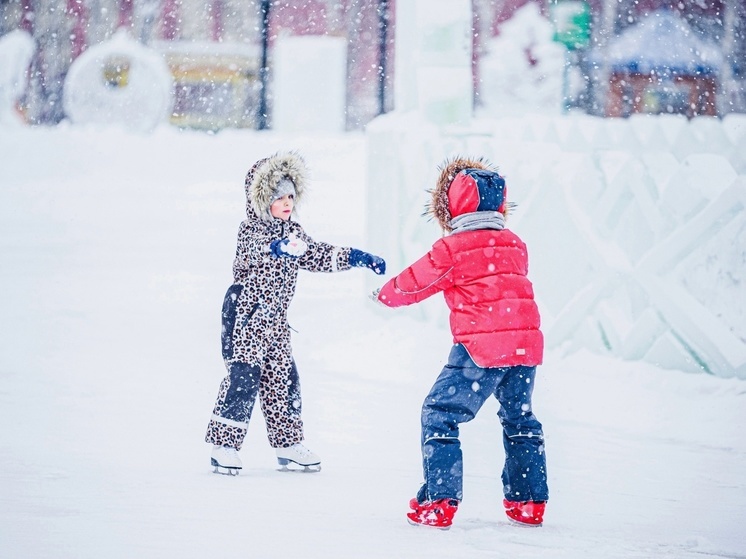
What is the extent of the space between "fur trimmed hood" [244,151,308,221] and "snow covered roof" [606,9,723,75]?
20436 millimetres

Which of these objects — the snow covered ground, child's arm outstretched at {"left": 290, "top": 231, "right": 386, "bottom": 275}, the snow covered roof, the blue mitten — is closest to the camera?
the snow covered ground

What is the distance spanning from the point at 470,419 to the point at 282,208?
3.98 feet

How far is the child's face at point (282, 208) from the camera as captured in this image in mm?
4586

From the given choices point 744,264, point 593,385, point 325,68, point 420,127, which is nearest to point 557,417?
point 593,385

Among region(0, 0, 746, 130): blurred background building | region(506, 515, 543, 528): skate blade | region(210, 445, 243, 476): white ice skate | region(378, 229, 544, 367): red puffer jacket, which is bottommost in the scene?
region(506, 515, 543, 528): skate blade

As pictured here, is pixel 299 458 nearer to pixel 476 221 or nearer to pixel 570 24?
pixel 476 221

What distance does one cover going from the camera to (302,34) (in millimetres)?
23750

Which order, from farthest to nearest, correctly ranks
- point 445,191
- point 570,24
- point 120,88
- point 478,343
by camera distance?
point 570,24 < point 120,88 < point 445,191 < point 478,343

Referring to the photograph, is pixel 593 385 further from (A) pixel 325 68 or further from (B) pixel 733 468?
(A) pixel 325 68

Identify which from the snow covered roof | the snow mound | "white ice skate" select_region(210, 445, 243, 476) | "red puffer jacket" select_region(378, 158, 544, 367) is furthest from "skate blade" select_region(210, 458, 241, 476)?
the snow covered roof

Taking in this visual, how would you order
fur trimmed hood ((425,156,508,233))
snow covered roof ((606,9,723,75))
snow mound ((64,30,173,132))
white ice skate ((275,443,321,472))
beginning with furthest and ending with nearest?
snow covered roof ((606,9,723,75)) < snow mound ((64,30,173,132)) < white ice skate ((275,443,321,472)) < fur trimmed hood ((425,156,508,233))

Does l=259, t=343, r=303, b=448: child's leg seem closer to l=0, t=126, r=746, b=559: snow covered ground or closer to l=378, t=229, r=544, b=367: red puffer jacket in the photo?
l=0, t=126, r=746, b=559: snow covered ground

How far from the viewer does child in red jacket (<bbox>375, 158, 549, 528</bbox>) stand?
3.83 metres

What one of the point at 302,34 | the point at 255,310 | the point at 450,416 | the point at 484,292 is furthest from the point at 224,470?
the point at 302,34
